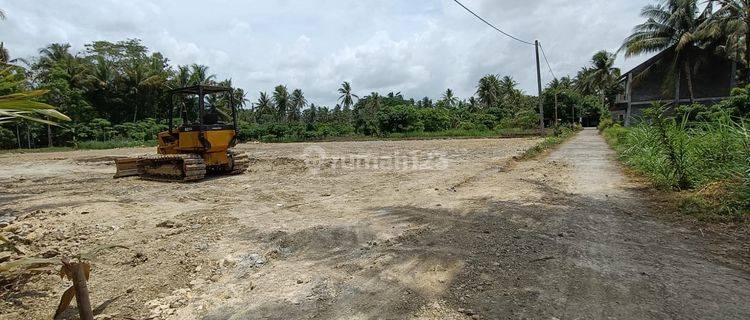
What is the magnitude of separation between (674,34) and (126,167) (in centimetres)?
3381

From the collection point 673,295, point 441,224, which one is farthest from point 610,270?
point 441,224

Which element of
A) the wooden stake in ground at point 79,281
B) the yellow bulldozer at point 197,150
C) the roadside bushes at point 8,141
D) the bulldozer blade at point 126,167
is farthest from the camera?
the roadside bushes at point 8,141

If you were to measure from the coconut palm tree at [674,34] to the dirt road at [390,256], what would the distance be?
26403 mm

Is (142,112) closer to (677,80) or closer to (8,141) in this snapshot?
(8,141)

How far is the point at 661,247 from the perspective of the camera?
4.29 m

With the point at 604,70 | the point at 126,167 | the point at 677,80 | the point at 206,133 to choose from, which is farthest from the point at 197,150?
the point at 604,70

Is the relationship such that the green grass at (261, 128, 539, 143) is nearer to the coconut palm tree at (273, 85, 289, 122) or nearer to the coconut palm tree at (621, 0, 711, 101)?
the coconut palm tree at (621, 0, 711, 101)

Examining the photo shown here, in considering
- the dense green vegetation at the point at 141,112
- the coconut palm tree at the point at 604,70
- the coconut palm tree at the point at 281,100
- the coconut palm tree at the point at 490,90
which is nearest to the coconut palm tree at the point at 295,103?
the coconut palm tree at the point at 281,100

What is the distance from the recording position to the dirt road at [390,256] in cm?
313

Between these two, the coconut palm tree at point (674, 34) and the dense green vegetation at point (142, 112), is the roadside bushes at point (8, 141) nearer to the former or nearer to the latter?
the dense green vegetation at point (142, 112)

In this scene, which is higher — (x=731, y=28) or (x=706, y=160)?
(x=731, y=28)

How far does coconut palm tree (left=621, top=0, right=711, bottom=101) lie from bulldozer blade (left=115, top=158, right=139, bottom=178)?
31342 millimetres

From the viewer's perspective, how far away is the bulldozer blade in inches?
497

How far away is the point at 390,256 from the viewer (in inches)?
167
